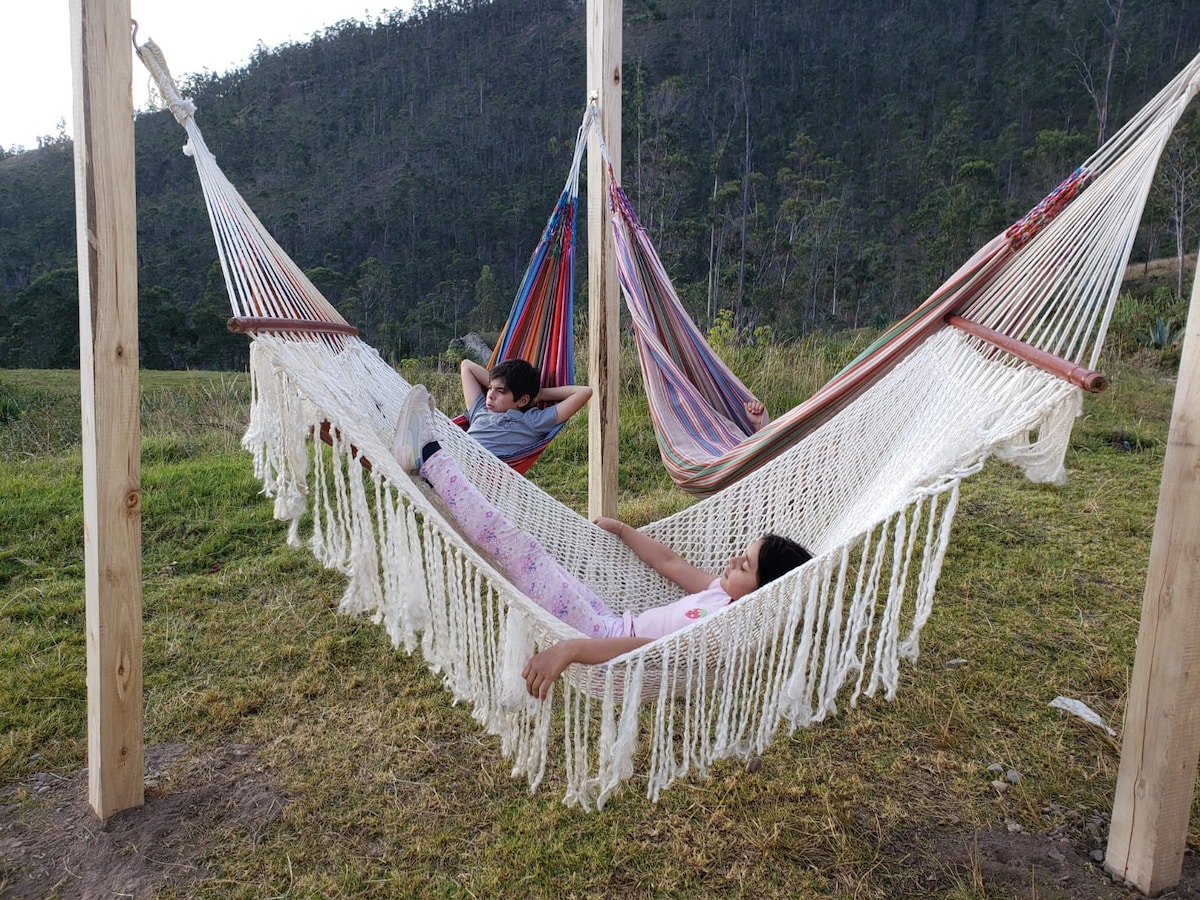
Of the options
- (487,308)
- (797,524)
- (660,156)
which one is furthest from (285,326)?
(487,308)

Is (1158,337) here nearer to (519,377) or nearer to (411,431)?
(519,377)

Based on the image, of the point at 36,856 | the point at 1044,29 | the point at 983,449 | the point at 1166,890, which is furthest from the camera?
the point at 1044,29

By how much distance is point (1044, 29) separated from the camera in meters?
20.0

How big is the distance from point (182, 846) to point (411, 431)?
812 millimetres

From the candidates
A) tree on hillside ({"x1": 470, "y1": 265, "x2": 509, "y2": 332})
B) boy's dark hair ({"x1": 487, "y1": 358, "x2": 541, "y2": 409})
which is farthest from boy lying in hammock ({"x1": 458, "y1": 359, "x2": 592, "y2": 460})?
tree on hillside ({"x1": 470, "y1": 265, "x2": 509, "y2": 332})

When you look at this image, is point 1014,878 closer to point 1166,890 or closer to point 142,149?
point 1166,890

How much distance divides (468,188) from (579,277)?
6.23m

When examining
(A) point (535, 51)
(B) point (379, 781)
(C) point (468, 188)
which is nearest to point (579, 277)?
(C) point (468, 188)

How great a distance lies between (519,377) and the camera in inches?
82.7

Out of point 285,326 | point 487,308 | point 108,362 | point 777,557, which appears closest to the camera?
point 108,362

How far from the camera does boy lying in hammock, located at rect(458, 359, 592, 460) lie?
2039mm

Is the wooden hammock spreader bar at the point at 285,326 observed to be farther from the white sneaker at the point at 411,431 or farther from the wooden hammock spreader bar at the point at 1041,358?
the wooden hammock spreader bar at the point at 1041,358

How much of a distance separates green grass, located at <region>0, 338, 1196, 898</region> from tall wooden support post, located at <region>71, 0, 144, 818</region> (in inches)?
13.7

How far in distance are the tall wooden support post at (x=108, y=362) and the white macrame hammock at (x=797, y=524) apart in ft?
0.52
